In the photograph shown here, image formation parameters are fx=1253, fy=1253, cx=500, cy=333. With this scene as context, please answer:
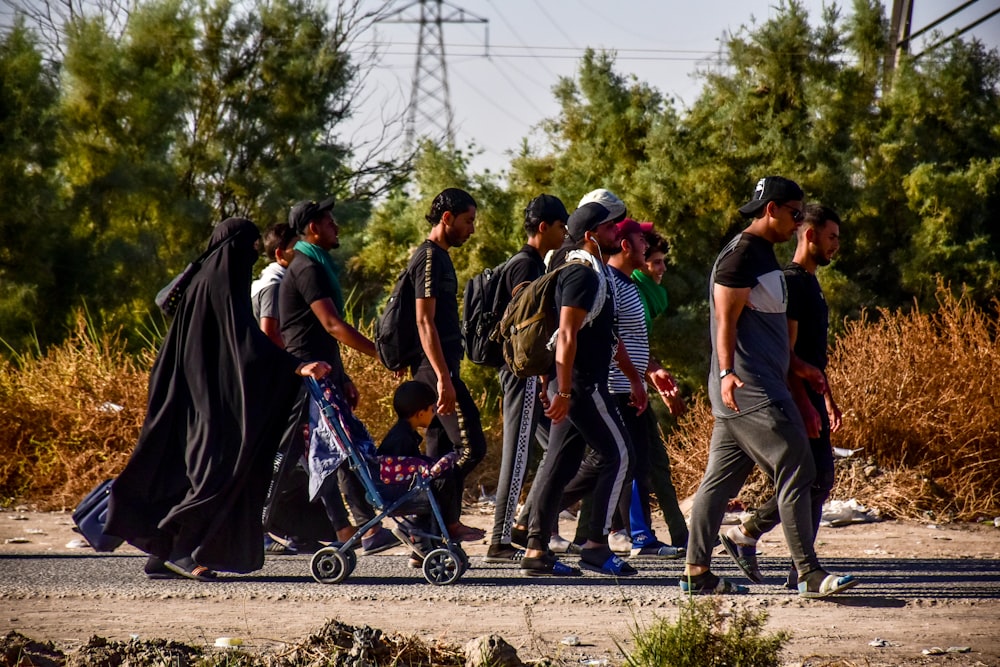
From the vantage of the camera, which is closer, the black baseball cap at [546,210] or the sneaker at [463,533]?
the sneaker at [463,533]

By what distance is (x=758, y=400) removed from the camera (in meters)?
5.81

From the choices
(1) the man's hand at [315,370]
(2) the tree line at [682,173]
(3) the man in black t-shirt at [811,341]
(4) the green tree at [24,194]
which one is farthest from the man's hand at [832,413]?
(4) the green tree at [24,194]

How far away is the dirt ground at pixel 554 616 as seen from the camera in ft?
16.7

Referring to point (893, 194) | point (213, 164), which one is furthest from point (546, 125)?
point (213, 164)

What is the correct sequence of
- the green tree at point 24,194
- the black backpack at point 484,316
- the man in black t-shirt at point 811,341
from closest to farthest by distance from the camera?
1. the man in black t-shirt at point 811,341
2. the black backpack at point 484,316
3. the green tree at point 24,194

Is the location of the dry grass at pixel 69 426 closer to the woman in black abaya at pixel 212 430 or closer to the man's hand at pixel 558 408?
the woman in black abaya at pixel 212 430

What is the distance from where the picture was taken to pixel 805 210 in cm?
628

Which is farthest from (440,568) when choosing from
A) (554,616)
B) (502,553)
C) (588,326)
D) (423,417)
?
(588,326)

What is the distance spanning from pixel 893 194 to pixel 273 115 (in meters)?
12.1

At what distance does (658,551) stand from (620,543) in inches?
14.8

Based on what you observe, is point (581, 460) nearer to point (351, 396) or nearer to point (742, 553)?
point (742, 553)

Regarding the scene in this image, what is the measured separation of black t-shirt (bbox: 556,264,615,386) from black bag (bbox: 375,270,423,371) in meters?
1.12

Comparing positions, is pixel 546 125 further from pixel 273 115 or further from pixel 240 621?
pixel 240 621

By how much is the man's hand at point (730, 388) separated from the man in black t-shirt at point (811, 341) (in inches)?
16.0
